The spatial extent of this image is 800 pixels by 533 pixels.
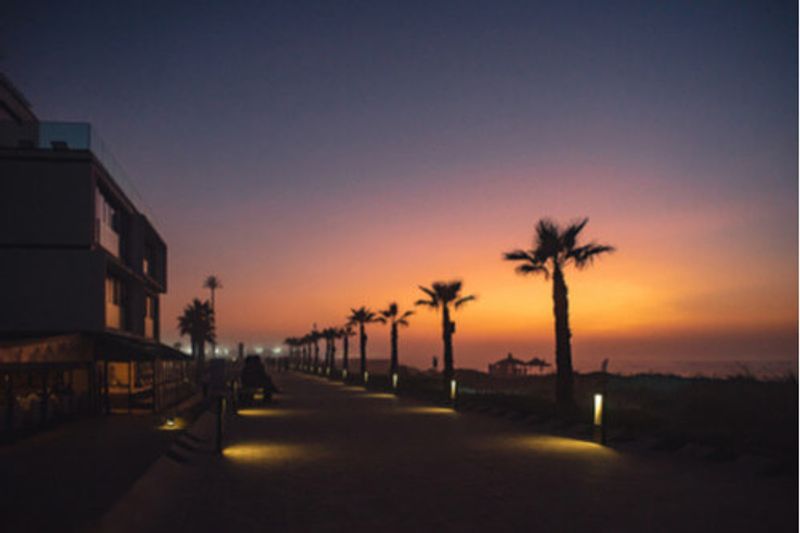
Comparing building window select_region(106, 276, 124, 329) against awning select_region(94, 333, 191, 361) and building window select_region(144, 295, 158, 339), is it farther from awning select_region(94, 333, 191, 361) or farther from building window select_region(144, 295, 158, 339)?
building window select_region(144, 295, 158, 339)

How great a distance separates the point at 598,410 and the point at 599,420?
10.3 inches

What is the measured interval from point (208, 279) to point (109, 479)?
128703 millimetres

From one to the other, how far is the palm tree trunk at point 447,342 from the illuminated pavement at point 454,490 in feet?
84.4

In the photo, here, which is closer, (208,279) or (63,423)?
(63,423)

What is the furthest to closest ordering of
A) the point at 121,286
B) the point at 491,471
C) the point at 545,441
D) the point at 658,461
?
the point at 121,286
the point at 545,441
the point at 658,461
the point at 491,471

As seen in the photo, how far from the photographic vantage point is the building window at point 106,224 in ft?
92.5

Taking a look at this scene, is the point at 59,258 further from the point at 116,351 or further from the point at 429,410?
the point at 429,410

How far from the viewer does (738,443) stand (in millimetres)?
15336

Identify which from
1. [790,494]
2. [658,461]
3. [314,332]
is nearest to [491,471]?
[658,461]

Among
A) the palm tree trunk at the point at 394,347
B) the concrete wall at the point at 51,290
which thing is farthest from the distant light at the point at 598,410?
the palm tree trunk at the point at 394,347

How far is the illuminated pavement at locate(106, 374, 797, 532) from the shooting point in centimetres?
966

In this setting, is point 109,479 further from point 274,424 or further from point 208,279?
point 208,279

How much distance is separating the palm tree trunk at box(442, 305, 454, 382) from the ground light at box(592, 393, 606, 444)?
2565 centimetres

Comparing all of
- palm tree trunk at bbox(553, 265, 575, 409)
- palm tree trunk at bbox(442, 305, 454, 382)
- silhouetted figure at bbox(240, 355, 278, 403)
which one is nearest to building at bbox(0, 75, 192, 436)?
silhouetted figure at bbox(240, 355, 278, 403)
